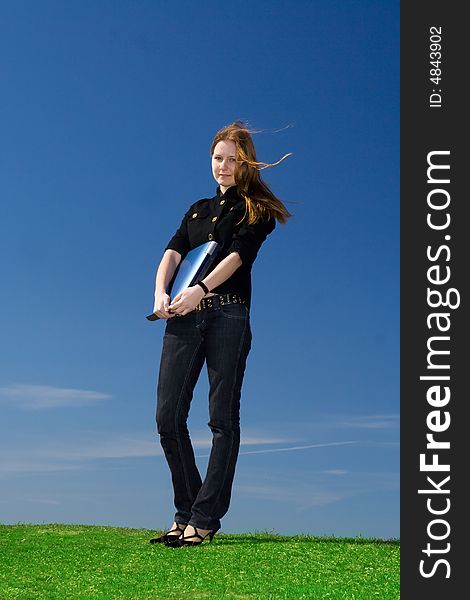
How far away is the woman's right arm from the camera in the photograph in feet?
23.8

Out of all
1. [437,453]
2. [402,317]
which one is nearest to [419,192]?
[402,317]

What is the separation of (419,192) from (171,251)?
307 centimetres

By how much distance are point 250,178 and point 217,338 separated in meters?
1.51

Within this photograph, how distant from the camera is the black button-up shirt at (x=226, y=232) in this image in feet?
23.7

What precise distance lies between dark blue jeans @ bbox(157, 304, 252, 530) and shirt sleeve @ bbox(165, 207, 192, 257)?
79 cm

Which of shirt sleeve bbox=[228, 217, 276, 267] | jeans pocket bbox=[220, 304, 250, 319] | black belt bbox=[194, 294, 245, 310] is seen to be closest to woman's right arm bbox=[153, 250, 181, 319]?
black belt bbox=[194, 294, 245, 310]

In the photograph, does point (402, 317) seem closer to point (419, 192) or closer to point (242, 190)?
point (419, 192)

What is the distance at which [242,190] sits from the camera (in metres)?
7.54

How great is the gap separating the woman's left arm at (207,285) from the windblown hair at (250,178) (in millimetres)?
542

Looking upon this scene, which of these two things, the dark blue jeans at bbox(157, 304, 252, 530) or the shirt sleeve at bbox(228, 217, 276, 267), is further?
the shirt sleeve at bbox(228, 217, 276, 267)

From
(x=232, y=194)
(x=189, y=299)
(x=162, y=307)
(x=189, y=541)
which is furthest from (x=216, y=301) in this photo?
(x=189, y=541)

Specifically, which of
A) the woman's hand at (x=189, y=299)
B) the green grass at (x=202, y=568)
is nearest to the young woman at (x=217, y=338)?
the woman's hand at (x=189, y=299)

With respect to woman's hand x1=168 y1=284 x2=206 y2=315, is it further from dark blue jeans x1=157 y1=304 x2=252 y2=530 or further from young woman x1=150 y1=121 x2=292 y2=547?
dark blue jeans x1=157 y1=304 x2=252 y2=530

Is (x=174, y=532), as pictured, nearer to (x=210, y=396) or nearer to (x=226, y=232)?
(x=210, y=396)
